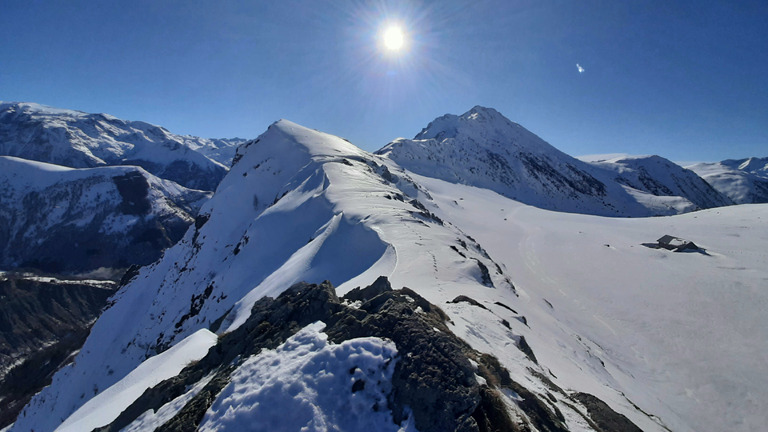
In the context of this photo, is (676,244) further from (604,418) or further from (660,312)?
(604,418)

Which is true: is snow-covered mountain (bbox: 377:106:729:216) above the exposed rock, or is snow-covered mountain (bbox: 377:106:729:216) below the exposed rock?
above

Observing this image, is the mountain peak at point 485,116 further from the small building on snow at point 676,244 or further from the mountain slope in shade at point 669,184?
the small building on snow at point 676,244

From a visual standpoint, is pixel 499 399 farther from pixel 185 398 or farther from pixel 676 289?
pixel 676 289

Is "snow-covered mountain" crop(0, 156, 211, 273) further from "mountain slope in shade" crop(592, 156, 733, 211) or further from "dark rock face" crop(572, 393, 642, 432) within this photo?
"mountain slope in shade" crop(592, 156, 733, 211)

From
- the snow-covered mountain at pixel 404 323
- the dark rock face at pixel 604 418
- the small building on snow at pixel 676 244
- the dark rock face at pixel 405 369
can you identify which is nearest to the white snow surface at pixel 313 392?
the snow-covered mountain at pixel 404 323

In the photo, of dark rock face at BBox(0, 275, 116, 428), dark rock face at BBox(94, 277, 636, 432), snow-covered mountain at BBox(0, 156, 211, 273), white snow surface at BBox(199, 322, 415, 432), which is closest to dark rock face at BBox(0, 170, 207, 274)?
snow-covered mountain at BBox(0, 156, 211, 273)
